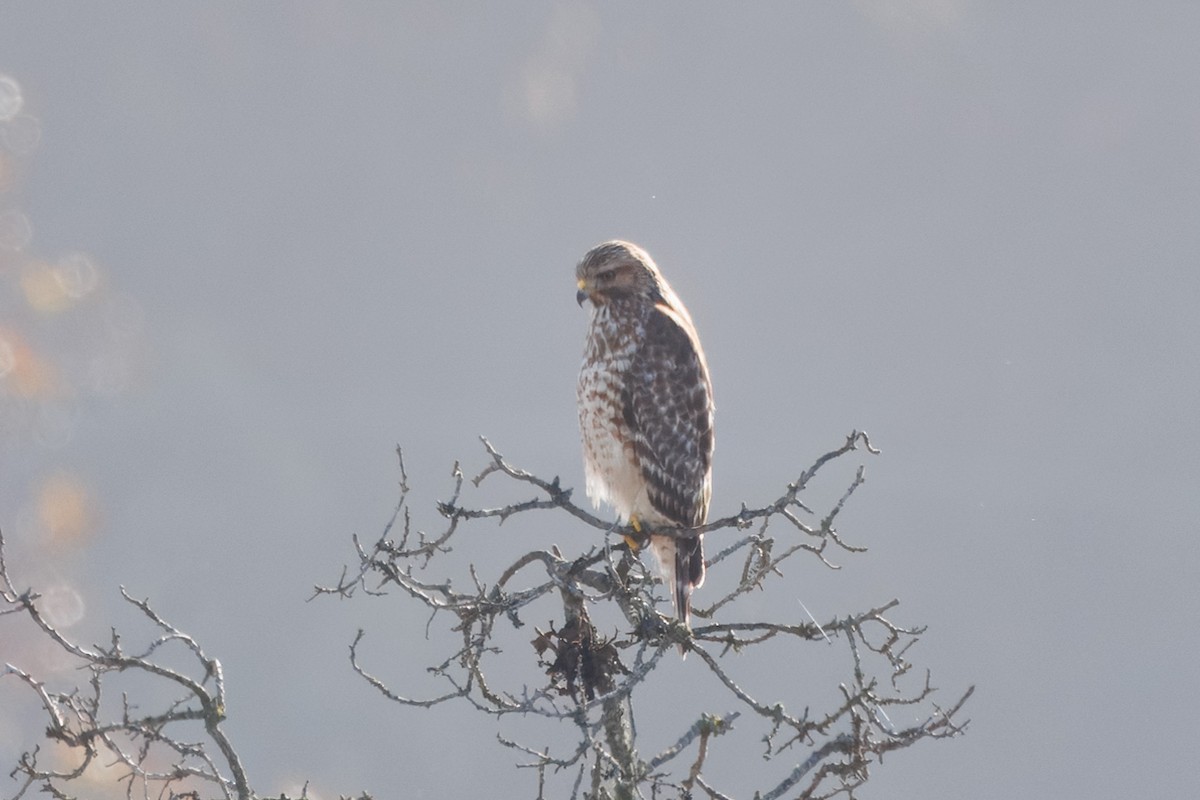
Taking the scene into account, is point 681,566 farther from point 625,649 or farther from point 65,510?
point 65,510

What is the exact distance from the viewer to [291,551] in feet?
147

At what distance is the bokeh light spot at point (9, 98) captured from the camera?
2345 inches

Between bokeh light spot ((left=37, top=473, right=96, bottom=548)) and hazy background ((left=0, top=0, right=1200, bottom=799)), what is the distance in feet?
0.56

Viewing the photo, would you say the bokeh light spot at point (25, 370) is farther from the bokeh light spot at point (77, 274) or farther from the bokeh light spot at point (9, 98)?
the bokeh light spot at point (9, 98)

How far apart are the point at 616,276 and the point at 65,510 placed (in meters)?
37.8

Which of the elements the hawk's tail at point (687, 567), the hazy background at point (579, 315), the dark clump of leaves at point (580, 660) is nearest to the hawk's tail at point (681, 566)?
the hawk's tail at point (687, 567)

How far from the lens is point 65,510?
1670 inches

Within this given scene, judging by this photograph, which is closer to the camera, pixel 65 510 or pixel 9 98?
pixel 65 510

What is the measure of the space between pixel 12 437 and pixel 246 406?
1209 centimetres

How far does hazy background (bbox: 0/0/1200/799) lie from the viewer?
134ft

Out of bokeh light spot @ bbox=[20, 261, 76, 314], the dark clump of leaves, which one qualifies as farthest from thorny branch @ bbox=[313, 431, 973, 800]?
bokeh light spot @ bbox=[20, 261, 76, 314]

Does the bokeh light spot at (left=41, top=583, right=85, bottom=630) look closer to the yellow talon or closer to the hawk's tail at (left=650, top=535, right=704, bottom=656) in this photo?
the yellow talon

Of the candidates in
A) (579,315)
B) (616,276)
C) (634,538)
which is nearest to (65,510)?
(579,315)

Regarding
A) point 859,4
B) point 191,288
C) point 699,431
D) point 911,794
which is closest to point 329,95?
point 191,288
